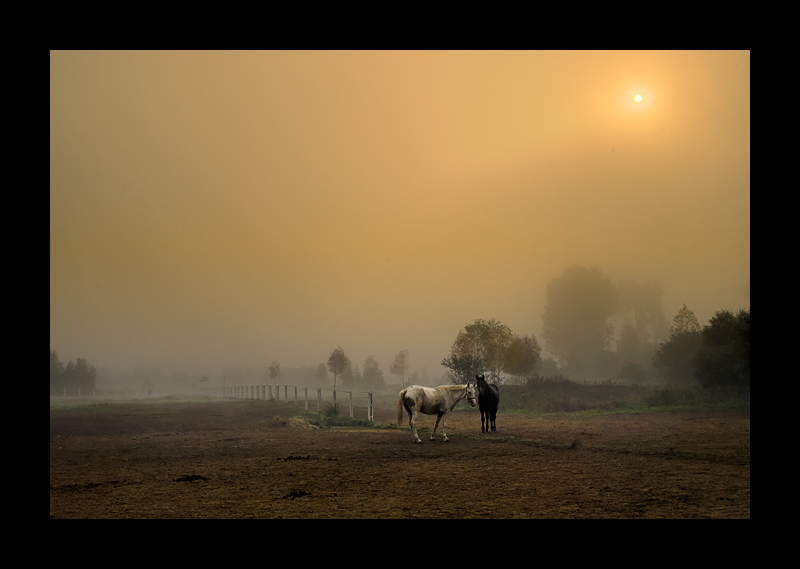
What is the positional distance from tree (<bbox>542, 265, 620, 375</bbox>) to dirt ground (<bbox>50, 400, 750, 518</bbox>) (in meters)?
51.6

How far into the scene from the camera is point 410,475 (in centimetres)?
1134

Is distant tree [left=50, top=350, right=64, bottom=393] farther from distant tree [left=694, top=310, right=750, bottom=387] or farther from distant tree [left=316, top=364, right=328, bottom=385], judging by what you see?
distant tree [left=694, top=310, right=750, bottom=387]

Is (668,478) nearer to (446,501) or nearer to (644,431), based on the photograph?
(446,501)

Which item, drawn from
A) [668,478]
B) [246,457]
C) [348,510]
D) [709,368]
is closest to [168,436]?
[246,457]

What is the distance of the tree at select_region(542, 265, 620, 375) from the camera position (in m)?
71.4

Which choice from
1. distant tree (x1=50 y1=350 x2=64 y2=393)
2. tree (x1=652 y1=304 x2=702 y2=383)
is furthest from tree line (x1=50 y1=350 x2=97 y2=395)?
tree (x1=652 y1=304 x2=702 y2=383)

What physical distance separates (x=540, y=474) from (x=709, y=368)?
24270mm

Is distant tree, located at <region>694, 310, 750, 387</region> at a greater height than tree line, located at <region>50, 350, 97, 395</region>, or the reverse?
distant tree, located at <region>694, 310, 750, 387</region>

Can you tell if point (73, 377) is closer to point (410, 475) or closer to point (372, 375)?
point (372, 375)

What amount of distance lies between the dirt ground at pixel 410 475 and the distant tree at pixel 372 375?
7321cm

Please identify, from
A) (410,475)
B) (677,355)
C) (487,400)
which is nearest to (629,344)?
(677,355)

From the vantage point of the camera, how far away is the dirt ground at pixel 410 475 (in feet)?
28.8
